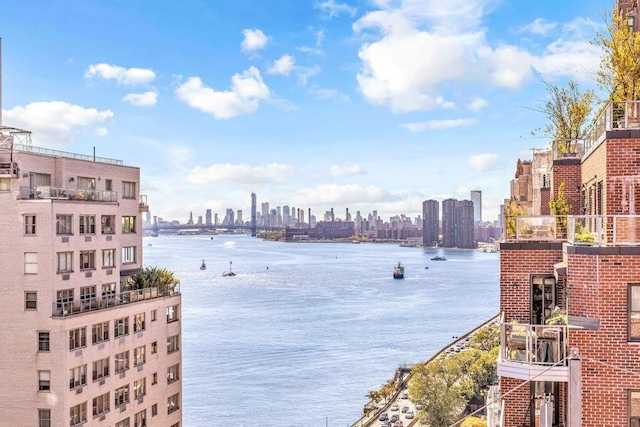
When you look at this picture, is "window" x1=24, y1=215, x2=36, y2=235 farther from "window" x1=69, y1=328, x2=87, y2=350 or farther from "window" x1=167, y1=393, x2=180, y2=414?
"window" x1=167, y1=393, x2=180, y2=414

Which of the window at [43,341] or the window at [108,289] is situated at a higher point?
the window at [108,289]

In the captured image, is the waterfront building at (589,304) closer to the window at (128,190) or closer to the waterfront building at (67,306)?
the waterfront building at (67,306)

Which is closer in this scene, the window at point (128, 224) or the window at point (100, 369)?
the window at point (100, 369)

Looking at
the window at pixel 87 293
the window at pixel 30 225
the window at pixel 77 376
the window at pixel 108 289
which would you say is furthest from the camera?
the window at pixel 108 289

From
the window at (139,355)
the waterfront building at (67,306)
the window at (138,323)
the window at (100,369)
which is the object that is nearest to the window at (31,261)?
the waterfront building at (67,306)

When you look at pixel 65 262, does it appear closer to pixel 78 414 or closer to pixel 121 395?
pixel 78 414

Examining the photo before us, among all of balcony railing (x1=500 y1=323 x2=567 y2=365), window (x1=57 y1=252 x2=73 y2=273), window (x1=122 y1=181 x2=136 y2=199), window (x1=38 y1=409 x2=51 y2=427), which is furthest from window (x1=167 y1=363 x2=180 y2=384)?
balcony railing (x1=500 y1=323 x2=567 y2=365)

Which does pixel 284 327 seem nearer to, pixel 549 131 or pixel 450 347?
pixel 450 347
